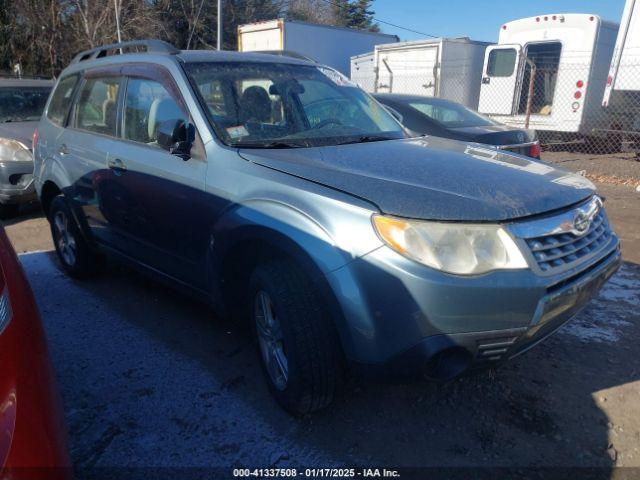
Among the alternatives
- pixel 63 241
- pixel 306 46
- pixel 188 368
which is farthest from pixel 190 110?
pixel 306 46

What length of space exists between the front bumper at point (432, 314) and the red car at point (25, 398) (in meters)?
1.09

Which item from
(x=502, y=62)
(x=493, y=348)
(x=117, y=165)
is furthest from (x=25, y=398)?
(x=502, y=62)

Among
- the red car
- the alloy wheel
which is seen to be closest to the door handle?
the alloy wheel

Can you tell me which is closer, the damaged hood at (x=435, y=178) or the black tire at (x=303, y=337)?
the damaged hood at (x=435, y=178)

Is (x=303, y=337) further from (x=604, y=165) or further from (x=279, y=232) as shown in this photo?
(x=604, y=165)

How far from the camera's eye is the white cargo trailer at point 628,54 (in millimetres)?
9906

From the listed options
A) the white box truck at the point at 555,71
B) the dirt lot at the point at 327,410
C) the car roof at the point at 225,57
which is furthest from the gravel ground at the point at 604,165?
the car roof at the point at 225,57

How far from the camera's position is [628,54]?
10062 mm

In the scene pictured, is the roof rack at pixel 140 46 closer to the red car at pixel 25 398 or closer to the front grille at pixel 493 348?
the red car at pixel 25 398

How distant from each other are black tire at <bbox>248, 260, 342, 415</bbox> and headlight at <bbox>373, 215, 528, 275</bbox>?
0.48 meters

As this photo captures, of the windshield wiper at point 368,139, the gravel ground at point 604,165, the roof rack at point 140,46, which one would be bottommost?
the gravel ground at point 604,165

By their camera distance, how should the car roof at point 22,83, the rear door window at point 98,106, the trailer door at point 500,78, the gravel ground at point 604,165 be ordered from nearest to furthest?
the rear door window at point 98,106 < the car roof at point 22,83 < the gravel ground at point 604,165 < the trailer door at point 500,78

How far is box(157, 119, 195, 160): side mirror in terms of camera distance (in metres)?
2.90

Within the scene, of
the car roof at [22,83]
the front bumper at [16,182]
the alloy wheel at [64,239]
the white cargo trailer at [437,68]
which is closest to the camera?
the alloy wheel at [64,239]
